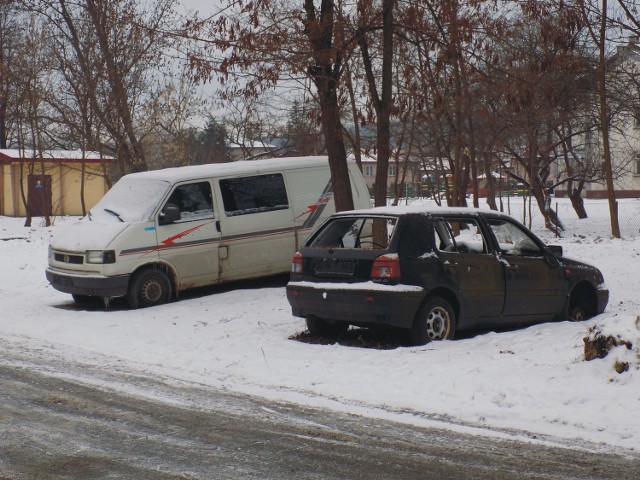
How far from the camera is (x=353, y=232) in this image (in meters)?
10.6

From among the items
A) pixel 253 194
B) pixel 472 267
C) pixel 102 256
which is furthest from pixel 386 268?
pixel 253 194

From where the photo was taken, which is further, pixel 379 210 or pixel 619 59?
pixel 619 59

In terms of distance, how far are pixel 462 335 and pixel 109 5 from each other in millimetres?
18752

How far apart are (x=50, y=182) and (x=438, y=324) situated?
117 feet

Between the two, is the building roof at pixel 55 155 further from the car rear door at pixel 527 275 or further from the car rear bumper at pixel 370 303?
the car rear bumper at pixel 370 303

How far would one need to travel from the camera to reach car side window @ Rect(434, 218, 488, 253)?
34.0 ft

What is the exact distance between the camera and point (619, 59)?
29312 millimetres

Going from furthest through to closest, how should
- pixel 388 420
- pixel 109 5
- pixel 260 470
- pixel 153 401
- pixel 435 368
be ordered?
1. pixel 109 5
2. pixel 435 368
3. pixel 153 401
4. pixel 388 420
5. pixel 260 470

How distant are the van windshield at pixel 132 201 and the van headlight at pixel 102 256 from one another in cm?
75

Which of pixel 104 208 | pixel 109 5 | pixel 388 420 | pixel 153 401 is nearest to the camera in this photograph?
pixel 388 420

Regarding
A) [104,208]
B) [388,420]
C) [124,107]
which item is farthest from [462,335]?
[124,107]

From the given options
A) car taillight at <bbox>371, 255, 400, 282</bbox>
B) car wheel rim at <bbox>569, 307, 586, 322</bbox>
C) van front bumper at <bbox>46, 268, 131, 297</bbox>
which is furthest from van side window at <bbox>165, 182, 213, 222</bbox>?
car wheel rim at <bbox>569, 307, 586, 322</bbox>

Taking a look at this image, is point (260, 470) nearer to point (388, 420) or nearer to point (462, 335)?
point (388, 420)

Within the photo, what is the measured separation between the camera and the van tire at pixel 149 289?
44.8ft
